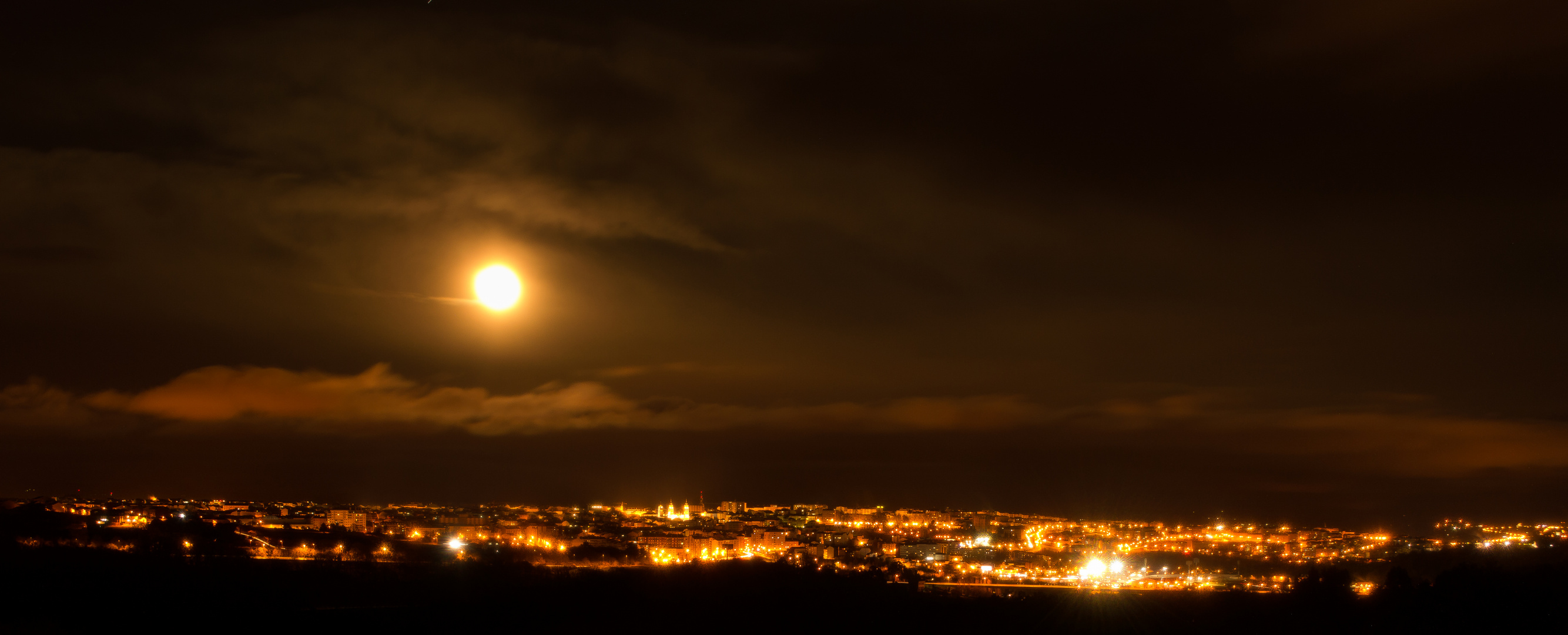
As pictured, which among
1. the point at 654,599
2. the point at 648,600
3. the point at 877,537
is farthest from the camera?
the point at 877,537

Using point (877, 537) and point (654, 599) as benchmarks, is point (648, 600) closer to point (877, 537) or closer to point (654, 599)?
point (654, 599)

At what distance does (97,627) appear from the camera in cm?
2691

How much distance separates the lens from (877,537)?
298ft

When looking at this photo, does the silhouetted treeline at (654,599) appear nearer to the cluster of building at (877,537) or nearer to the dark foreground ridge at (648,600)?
the dark foreground ridge at (648,600)

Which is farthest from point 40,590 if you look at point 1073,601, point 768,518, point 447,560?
point 768,518

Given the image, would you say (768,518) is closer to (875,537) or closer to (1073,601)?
(875,537)

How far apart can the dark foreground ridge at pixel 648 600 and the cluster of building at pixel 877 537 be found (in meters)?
12.9

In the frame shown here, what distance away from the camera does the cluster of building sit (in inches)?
2494

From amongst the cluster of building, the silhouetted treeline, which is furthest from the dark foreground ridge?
the cluster of building

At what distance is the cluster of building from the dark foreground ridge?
1288 centimetres

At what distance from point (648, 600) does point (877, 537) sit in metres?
54.2

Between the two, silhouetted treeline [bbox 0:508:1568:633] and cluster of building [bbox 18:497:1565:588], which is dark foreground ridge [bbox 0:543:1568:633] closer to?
silhouetted treeline [bbox 0:508:1568:633]

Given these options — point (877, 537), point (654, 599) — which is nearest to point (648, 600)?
point (654, 599)

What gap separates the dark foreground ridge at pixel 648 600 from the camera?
104 ft
